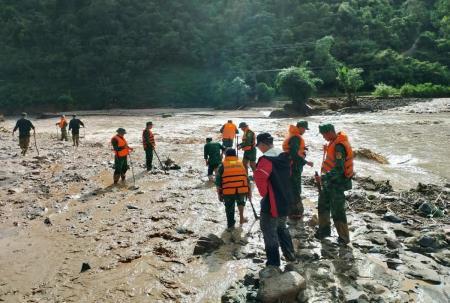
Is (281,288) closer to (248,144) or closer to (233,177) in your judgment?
(233,177)

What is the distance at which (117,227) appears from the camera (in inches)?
303

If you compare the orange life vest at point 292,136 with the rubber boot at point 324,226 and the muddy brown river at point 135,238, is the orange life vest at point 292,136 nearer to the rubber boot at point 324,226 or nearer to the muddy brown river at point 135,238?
the muddy brown river at point 135,238

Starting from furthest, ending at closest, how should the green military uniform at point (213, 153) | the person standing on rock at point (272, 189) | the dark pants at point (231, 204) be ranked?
the green military uniform at point (213, 153), the dark pants at point (231, 204), the person standing on rock at point (272, 189)

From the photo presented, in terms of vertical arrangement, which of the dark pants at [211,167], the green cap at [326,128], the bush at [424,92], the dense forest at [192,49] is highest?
the dense forest at [192,49]

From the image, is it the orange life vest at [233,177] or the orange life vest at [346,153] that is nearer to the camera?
the orange life vest at [346,153]

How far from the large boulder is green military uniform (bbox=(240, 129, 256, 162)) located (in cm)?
660

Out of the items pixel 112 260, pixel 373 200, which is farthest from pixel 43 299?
pixel 373 200

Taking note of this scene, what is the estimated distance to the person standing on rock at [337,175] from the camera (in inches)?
250

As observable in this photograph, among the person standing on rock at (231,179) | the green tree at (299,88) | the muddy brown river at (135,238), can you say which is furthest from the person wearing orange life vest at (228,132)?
the green tree at (299,88)

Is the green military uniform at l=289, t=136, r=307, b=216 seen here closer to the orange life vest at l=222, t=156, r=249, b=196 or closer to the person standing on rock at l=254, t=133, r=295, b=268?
the orange life vest at l=222, t=156, r=249, b=196

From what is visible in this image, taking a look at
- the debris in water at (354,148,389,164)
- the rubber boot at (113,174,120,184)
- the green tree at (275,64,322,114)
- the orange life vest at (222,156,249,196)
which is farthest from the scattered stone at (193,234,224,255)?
the green tree at (275,64,322,114)

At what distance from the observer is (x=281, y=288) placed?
4.70 meters

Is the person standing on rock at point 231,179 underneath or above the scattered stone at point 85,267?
above

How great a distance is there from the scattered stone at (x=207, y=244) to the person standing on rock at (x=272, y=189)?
4.10 feet
